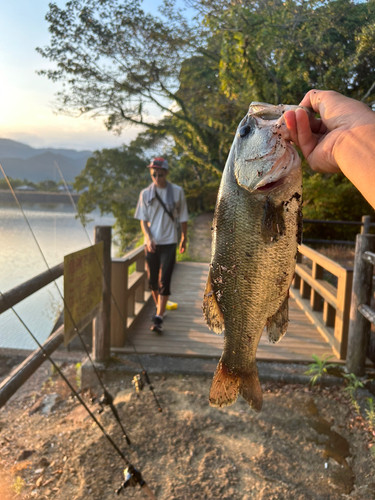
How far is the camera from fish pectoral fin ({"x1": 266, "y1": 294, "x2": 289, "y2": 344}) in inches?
46.3

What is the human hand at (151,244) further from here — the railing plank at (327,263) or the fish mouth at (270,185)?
the fish mouth at (270,185)

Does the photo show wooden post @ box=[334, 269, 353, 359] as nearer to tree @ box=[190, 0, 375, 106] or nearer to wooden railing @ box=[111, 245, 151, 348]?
tree @ box=[190, 0, 375, 106]

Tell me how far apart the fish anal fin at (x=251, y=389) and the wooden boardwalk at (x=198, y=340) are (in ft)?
9.20

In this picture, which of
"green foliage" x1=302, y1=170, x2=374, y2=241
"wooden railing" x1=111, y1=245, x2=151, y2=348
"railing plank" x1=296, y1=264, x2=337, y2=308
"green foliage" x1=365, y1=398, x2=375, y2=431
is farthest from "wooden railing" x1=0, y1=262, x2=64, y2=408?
"green foliage" x1=302, y1=170, x2=374, y2=241

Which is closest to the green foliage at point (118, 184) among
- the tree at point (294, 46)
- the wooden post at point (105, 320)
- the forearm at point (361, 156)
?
the tree at point (294, 46)

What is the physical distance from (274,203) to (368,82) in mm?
2183

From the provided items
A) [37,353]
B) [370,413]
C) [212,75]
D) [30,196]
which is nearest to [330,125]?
[30,196]

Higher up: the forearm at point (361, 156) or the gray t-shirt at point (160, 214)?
the forearm at point (361, 156)

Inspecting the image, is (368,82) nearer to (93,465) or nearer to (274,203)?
(274,203)

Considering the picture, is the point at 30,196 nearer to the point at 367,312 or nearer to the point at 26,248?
the point at 26,248

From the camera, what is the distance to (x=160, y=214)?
4.20 metres

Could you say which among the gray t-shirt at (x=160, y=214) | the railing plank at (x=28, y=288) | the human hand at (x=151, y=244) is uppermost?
the gray t-shirt at (x=160, y=214)

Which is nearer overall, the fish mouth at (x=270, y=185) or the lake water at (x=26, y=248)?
the fish mouth at (x=270, y=185)

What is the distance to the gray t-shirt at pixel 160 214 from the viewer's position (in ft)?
13.8
